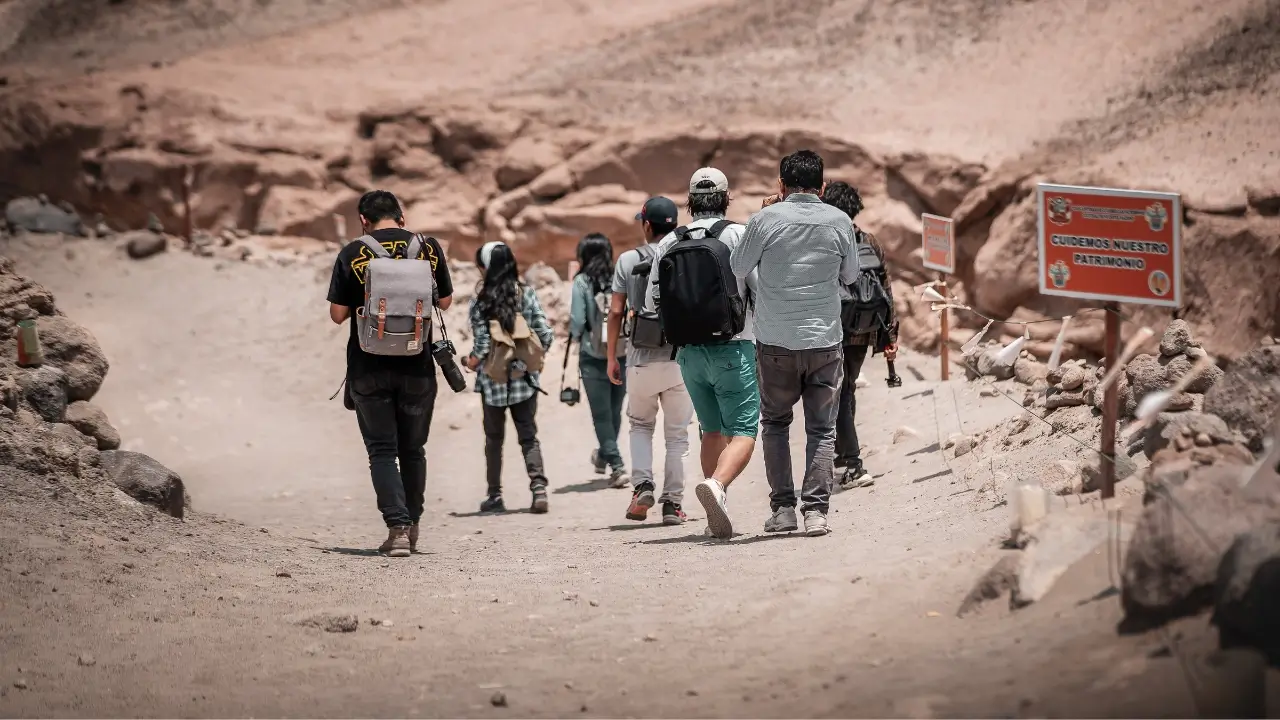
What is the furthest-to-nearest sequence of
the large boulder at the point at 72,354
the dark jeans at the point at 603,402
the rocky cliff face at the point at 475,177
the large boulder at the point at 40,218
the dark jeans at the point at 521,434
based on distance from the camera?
the large boulder at the point at 40,218, the rocky cliff face at the point at 475,177, the dark jeans at the point at 603,402, the dark jeans at the point at 521,434, the large boulder at the point at 72,354

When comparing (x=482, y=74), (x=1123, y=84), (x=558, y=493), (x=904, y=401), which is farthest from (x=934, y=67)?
(x=558, y=493)

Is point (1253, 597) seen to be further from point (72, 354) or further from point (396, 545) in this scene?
point (72, 354)

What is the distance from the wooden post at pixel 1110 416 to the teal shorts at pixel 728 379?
1.90 metres

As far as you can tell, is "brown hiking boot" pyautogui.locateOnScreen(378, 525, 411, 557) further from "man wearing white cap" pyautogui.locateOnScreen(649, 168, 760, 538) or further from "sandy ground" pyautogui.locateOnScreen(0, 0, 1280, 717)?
"man wearing white cap" pyautogui.locateOnScreen(649, 168, 760, 538)

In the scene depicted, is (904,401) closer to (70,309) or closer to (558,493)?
(558,493)

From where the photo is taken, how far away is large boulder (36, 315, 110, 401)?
8602 millimetres

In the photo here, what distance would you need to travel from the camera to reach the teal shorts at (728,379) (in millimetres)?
6934

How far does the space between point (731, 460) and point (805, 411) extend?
436 millimetres

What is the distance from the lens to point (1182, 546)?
3871 mm

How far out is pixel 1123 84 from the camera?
18.5 metres

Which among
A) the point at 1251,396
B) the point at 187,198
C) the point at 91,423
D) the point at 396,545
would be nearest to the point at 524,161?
the point at 187,198

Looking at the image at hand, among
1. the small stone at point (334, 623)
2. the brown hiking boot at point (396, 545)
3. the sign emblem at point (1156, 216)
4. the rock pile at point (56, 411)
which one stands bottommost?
the brown hiking boot at point (396, 545)

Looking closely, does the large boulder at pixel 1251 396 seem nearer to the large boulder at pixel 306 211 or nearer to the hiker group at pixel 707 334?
the hiker group at pixel 707 334

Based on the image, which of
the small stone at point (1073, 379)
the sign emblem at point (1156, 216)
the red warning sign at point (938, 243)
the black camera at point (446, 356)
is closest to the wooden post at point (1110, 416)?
the sign emblem at point (1156, 216)
